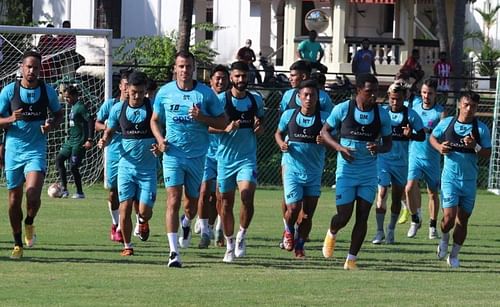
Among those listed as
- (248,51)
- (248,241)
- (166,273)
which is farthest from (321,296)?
(248,51)

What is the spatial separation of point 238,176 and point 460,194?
2.52 meters

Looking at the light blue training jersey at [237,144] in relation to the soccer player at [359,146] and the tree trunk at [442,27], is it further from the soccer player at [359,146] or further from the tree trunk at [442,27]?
the tree trunk at [442,27]

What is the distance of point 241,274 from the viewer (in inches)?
542

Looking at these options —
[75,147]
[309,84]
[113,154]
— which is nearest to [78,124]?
[75,147]

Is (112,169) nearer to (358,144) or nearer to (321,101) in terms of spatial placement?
(321,101)

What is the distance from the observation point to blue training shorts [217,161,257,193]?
50.8 feet

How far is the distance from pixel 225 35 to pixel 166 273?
33.5m

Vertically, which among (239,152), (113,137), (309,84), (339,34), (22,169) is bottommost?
(22,169)

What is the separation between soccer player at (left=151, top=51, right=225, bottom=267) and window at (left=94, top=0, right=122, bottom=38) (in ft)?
109

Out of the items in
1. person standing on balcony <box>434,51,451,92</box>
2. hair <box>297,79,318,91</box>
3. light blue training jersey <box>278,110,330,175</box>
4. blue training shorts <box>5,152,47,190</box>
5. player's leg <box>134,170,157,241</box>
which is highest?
person standing on balcony <box>434,51,451,92</box>

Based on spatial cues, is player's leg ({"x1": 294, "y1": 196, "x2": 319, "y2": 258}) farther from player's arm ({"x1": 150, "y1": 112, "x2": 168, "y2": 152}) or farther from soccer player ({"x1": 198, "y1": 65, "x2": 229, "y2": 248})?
player's arm ({"x1": 150, "y1": 112, "x2": 168, "y2": 152})

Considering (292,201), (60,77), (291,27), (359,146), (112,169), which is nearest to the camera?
(359,146)

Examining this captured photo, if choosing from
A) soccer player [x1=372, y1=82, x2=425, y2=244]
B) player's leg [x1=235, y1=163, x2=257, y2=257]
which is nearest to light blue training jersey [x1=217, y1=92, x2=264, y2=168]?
player's leg [x1=235, y1=163, x2=257, y2=257]

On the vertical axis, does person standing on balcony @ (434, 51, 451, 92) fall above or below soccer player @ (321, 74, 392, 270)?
above
